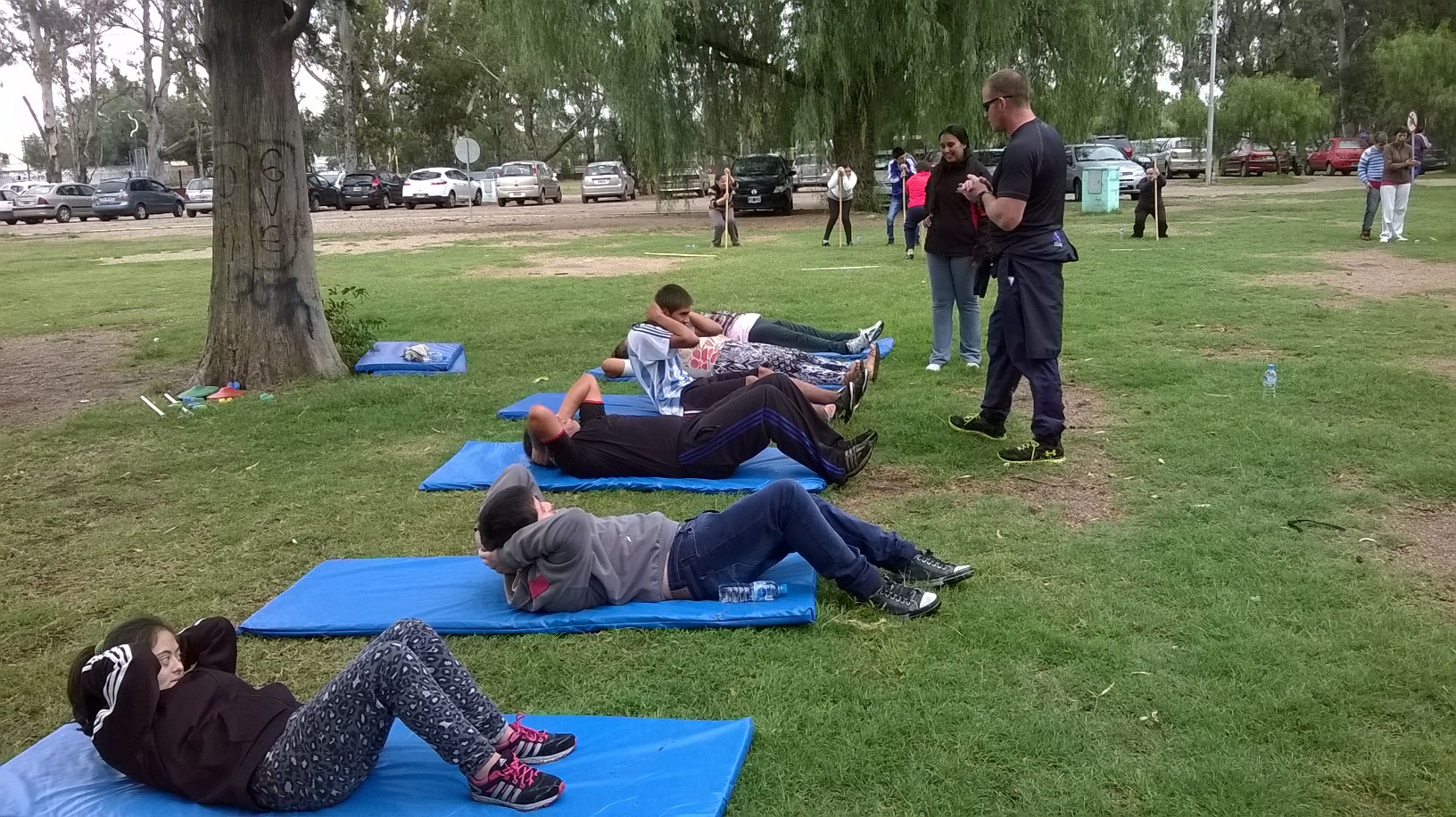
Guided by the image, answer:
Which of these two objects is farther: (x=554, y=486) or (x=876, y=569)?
(x=554, y=486)

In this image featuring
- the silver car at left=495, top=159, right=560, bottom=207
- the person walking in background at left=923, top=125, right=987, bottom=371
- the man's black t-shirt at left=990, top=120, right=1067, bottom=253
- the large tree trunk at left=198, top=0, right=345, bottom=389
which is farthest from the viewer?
the silver car at left=495, top=159, right=560, bottom=207

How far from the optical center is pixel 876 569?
4098 mm

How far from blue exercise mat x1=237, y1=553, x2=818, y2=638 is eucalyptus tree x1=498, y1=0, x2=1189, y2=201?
57.5 feet

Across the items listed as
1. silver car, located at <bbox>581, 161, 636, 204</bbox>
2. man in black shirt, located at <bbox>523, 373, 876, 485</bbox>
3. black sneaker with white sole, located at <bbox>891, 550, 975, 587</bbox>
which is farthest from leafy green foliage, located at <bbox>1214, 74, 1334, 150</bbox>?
black sneaker with white sole, located at <bbox>891, 550, 975, 587</bbox>

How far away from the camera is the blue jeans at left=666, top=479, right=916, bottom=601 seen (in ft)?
12.9

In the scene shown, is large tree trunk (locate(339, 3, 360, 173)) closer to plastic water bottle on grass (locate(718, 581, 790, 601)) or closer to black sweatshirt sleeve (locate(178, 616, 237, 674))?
plastic water bottle on grass (locate(718, 581, 790, 601))

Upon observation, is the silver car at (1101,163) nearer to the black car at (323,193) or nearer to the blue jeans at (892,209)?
the blue jeans at (892,209)

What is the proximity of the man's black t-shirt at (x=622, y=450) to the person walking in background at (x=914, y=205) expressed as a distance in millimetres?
9924

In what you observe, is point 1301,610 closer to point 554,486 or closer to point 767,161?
point 554,486

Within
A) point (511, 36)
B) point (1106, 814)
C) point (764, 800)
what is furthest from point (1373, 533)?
point (511, 36)


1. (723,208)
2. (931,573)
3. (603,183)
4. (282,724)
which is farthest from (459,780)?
(603,183)

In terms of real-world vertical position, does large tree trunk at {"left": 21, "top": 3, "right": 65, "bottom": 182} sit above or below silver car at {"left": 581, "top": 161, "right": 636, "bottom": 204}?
above

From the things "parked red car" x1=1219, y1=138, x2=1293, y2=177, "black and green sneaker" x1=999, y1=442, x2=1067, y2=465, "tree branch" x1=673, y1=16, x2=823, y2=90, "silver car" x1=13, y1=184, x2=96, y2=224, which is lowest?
"black and green sneaker" x1=999, y1=442, x2=1067, y2=465

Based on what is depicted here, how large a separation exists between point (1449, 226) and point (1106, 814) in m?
19.5
